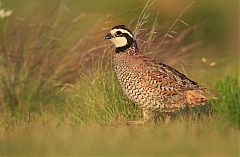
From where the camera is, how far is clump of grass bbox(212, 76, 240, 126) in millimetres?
8664

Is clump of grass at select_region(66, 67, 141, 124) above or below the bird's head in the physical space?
below

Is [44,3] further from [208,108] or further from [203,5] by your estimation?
[208,108]

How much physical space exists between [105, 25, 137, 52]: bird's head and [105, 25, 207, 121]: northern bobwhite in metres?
0.11

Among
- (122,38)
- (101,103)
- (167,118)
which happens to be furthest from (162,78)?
(101,103)

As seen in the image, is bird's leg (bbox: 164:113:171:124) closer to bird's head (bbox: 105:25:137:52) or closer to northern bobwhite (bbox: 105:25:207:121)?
northern bobwhite (bbox: 105:25:207:121)

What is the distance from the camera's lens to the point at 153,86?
9422mm

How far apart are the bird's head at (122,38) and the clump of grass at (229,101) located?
1458mm

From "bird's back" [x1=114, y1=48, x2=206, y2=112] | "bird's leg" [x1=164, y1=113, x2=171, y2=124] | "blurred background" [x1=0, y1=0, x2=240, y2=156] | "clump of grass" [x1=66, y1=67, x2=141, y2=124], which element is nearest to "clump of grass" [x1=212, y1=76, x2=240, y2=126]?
"blurred background" [x1=0, y1=0, x2=240, y2=156]

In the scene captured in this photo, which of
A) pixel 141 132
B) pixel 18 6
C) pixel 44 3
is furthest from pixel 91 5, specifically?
pixel 141 132

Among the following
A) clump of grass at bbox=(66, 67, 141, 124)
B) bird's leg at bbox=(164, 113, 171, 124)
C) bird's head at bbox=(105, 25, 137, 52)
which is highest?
bird's head at bbox=(105, 25, 137, 52)

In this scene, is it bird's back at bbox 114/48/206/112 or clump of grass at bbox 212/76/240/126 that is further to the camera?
bird's back at bbox 114/48/206/112

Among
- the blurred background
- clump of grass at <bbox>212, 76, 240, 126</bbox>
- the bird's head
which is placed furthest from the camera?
the bird's head

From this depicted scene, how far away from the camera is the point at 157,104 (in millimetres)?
9445

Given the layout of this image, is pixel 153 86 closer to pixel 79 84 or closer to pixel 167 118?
pixel 167 118
